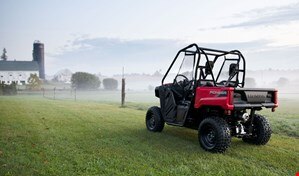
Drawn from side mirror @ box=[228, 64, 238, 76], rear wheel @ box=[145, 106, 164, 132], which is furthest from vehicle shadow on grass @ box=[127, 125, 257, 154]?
side mirror @ box=[228, 64, 238, 76]

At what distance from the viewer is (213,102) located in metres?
5.64

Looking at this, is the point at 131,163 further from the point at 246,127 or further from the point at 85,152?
the point at 246,127

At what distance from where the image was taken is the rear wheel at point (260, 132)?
6297mm

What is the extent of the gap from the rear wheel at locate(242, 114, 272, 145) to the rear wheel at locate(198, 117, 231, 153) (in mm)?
1201

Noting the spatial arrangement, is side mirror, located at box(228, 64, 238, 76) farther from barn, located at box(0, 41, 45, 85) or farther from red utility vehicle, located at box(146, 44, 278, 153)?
barn, located at box(0, 41, 45, 85)

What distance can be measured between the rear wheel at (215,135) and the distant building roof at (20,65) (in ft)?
153

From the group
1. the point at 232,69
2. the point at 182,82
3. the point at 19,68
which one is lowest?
the point at 182,82

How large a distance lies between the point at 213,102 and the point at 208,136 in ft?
2.59

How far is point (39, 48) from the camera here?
44.9 metres

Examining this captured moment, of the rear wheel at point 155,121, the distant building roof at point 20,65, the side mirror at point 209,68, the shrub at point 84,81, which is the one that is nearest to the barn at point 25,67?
the distant building roof at point 20,65

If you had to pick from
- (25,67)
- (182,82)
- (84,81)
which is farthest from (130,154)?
(25,67)

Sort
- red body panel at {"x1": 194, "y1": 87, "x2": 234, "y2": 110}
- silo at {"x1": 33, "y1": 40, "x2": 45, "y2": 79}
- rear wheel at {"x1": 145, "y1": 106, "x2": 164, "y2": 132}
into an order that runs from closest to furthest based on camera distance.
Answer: red body panel at {"x1": 194, "y1": 87, "x2": 234, "y2": 110}, rear wheel at {"x1": 145, "y1": 106, "x2": 164, "y2": 132}, silo at {"x1": 33, "y1": 40, "x2": 45, "y2": 79}

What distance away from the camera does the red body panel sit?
5.31 meters

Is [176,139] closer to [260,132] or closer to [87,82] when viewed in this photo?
[260,132]
